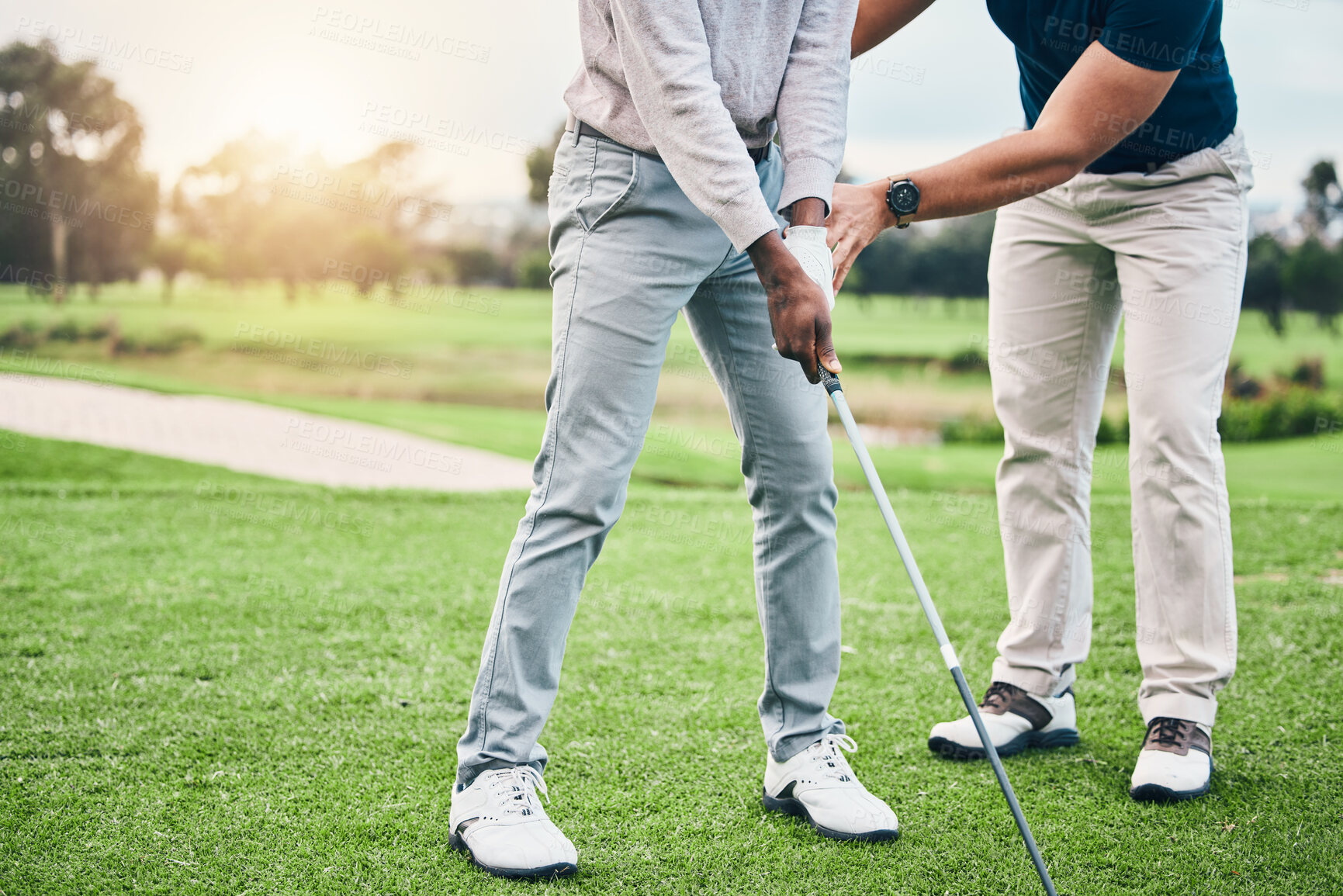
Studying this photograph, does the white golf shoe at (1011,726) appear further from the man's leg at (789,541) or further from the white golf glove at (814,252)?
the white golf glove at (814,252)

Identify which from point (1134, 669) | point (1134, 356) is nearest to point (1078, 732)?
point (1134, 669)

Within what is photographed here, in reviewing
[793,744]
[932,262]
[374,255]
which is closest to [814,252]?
[793,744]

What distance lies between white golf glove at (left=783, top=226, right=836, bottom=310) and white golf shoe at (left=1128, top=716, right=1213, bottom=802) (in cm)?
112

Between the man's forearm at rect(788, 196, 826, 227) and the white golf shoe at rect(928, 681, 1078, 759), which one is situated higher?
the man's forearm at rect(788, 196, 826, 227)

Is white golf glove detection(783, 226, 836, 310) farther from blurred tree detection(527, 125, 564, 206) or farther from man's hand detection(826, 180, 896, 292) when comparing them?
blurred tree detection(527, 125, 564, 206)

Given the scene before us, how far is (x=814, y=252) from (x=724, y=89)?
302mm

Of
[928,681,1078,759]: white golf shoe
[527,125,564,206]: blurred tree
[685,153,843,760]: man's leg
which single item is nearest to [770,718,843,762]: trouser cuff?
[685,153,843,760]: man's leg

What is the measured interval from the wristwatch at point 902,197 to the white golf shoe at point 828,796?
97cm

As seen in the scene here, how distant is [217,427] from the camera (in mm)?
8609

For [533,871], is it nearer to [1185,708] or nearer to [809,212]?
[809,212]

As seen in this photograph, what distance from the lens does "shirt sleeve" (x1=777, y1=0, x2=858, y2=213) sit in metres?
1.67

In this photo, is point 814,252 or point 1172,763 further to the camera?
point 1172,763

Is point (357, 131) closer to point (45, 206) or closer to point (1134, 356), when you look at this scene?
point (45, 206)

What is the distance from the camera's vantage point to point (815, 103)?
5.52ft
